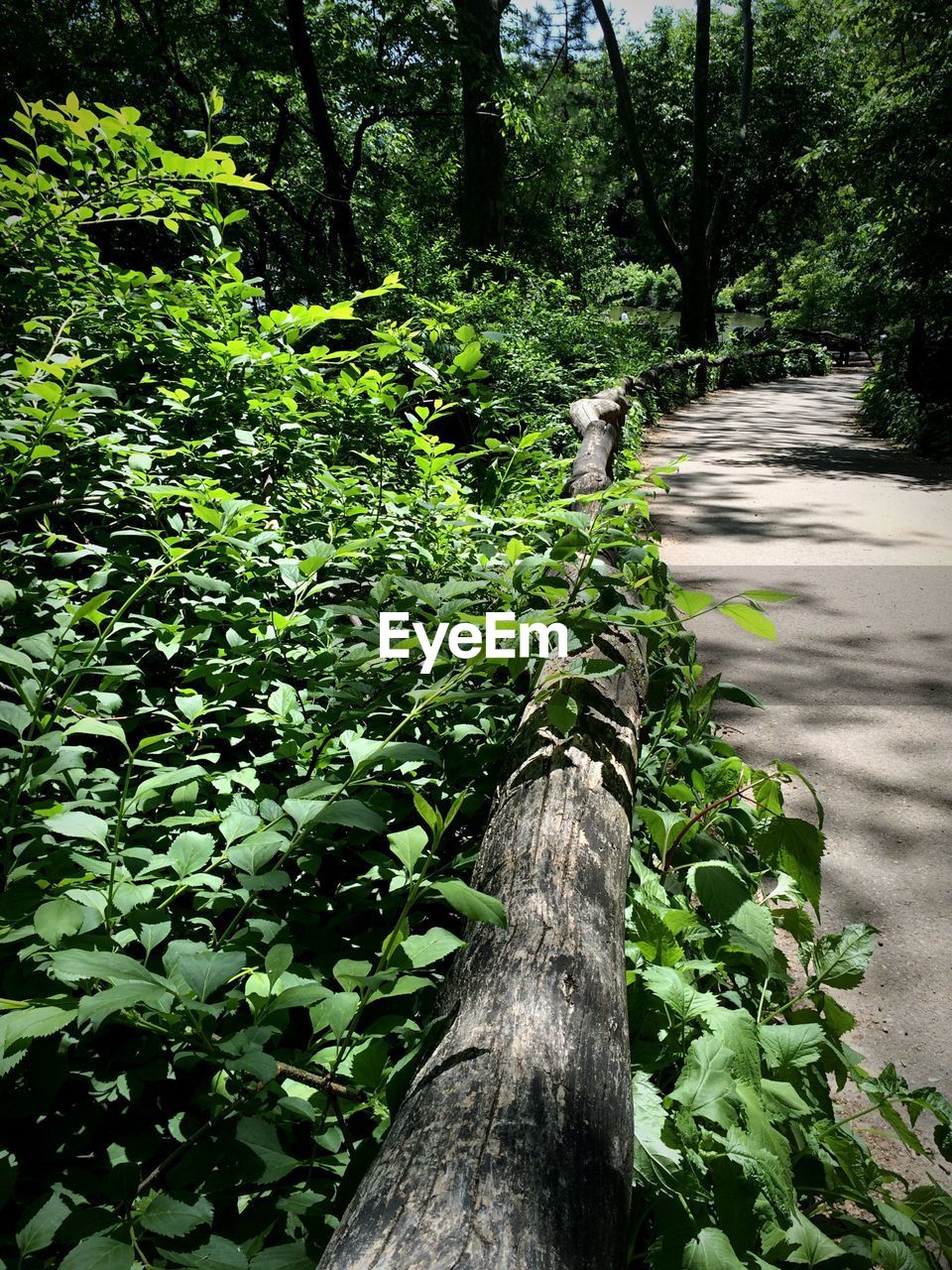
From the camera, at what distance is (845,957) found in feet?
5.66

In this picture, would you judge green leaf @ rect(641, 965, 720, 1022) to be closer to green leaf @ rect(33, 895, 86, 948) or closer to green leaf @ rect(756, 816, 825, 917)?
green leaf @ rect(756, 816, 825, 917)

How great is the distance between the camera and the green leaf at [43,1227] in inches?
29.6

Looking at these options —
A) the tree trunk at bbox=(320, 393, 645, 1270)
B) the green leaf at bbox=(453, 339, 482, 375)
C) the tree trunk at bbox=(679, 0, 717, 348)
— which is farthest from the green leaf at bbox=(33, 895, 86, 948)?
the tree trunk at bbox=(679, 0, 717, 348)

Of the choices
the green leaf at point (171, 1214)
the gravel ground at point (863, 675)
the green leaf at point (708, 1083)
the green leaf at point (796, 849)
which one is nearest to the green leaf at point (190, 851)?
the green leaf at point (171, 1214)

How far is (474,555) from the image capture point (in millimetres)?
2414

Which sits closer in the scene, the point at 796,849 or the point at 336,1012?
the point at 336,1012

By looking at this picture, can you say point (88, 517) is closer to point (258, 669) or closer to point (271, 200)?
point (258, 669)

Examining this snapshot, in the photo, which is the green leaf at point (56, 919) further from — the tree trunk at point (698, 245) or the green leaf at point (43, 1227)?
the tree trunk at point (698, 245)

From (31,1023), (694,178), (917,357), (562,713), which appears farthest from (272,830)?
(694,178)

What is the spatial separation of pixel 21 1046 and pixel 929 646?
514 cm

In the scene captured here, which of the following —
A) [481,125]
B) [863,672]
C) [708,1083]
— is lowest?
[863,672]

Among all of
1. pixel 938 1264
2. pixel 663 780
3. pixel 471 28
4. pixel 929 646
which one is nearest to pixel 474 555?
pixel 663 780

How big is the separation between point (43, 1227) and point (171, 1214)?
126mm

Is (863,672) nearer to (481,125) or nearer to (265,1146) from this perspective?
(265,1146)
